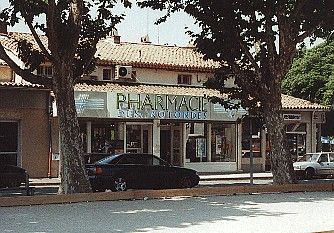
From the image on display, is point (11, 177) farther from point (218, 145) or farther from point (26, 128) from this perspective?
point (218, 145)

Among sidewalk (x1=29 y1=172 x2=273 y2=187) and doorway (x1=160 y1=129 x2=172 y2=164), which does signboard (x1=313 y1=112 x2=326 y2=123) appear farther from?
doorway (x1=160 y1=129 x2=172 y2=164)

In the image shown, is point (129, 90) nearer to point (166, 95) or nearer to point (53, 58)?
point (166, 95)

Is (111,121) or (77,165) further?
(111,121)

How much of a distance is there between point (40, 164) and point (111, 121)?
457cm

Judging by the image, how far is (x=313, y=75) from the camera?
47406mm

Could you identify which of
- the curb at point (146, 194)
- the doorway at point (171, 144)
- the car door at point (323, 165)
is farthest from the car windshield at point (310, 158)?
the curb at point (146, 194)

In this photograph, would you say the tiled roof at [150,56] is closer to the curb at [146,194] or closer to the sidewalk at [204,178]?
the sidewalk at [204,178]

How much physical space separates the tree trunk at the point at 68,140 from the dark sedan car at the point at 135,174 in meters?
3.49

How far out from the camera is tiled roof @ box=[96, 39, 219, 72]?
3597cm

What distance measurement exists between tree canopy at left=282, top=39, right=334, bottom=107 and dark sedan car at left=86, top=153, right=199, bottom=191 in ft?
78.9

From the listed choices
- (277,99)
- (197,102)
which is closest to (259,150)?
(197,102)

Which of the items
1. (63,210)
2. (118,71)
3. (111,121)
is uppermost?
(118,71)

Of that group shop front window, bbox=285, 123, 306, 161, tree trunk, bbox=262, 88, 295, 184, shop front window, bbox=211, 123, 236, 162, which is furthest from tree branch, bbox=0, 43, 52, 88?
shop front window, bbox=285, 123, 306, 161

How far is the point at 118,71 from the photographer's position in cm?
3491
